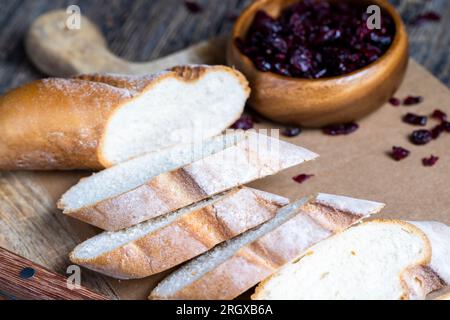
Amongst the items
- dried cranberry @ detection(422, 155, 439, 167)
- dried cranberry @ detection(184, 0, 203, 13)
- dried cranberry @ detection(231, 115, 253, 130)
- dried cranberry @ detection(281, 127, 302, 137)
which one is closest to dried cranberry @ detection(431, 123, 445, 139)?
dried cranberry @ detection(422, 155, 439, 167)

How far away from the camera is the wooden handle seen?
3.11 meters

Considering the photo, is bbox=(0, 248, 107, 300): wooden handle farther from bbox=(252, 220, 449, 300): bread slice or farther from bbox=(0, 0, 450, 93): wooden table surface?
bbox=(0, 0, 450, 93): wooden table surface

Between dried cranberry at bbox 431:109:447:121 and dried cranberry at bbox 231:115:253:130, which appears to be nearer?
dried cranberry at bbox 431:109:447:121

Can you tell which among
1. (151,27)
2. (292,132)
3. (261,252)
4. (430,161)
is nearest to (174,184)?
(261,252)

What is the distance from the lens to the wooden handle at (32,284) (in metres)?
3.11

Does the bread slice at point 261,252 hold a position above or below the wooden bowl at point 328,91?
below

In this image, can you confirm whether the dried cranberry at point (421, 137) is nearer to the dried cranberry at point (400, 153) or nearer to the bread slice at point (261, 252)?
the dried cranberry at point (400, 153)

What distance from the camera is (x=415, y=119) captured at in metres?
4.15

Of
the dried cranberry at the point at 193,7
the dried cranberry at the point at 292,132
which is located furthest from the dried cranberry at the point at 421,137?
the dried cranberry at the point at 193,7

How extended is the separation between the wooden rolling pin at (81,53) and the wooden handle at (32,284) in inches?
69.4

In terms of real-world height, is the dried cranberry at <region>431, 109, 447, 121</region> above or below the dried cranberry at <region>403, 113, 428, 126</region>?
above

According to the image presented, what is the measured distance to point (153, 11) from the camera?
5.70 meters

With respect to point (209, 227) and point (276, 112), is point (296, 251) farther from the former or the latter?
point (276, 112)

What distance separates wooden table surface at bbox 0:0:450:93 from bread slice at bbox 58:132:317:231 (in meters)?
1.76
